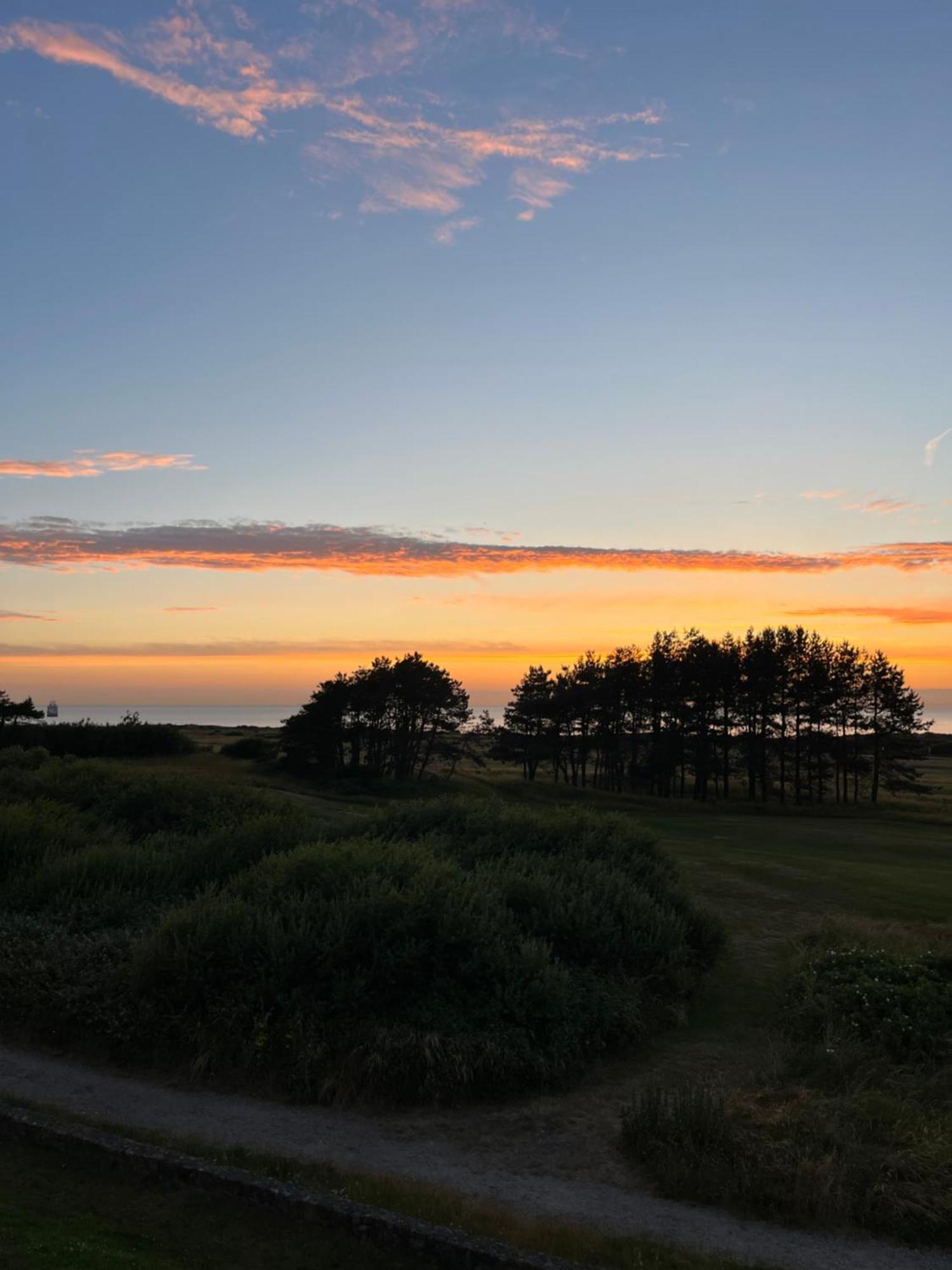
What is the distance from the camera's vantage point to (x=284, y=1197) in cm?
710

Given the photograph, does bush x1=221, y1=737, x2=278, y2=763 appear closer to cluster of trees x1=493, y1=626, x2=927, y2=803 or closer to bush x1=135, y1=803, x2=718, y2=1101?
cluster of trees x1=493, y1=626, x2=927, y2=803

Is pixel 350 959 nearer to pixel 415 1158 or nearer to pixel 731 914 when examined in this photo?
pixel 415 1158

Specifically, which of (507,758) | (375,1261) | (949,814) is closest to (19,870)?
(375,1261)

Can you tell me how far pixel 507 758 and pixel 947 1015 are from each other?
54505 millimetres

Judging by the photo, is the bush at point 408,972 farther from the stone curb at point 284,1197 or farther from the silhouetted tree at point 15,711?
the silhouetted tree at point 15,711

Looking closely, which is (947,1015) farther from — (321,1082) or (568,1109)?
(321,1082)

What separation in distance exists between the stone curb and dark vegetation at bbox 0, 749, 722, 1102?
2381 millimetres

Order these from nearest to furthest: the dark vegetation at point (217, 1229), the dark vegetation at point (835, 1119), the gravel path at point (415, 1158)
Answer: the dark vegetation at point (217, 1229) < the gravel path at point (415, 1158) < the dark vegetation at point (835, 1119)

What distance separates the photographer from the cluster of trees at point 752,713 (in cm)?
5853

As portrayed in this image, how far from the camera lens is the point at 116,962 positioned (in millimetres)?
12312

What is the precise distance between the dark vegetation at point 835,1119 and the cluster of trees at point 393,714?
4342cm

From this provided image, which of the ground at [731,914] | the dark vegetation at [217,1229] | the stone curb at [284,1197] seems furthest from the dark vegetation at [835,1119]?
the stone curb at [284,1197]

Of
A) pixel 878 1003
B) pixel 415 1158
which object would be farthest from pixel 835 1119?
pixel 415 1158

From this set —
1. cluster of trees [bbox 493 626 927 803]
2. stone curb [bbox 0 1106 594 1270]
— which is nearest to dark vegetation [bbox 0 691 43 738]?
cluster of trees [bbox 493 626 927 803]
